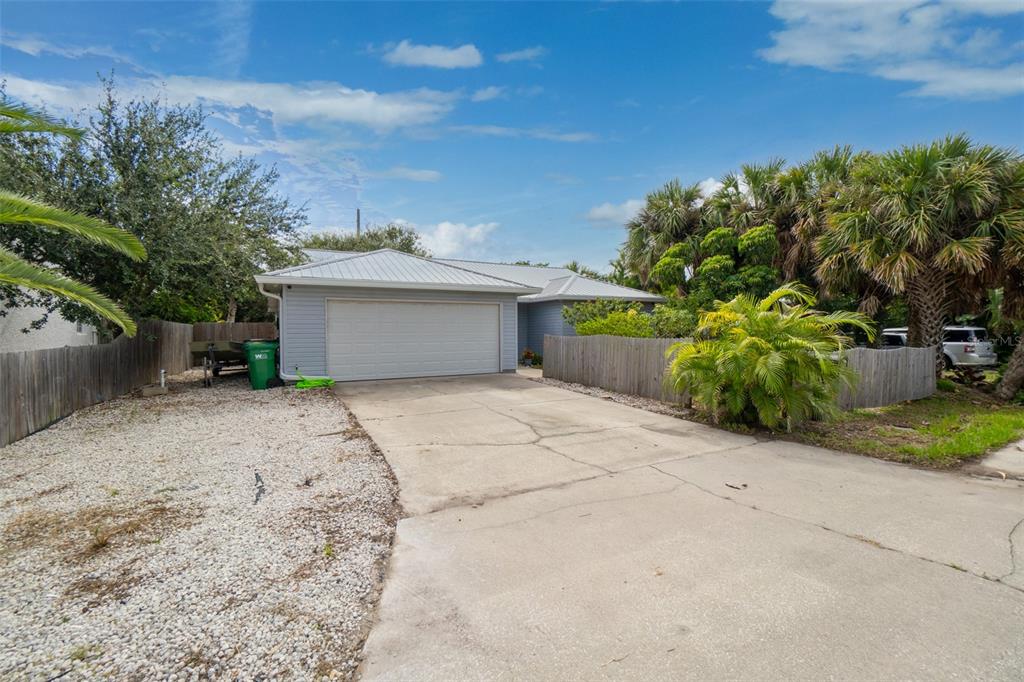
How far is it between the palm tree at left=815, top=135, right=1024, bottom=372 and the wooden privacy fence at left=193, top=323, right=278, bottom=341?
59.8 feet

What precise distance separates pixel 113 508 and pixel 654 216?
1900 cm

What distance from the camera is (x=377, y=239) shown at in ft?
110

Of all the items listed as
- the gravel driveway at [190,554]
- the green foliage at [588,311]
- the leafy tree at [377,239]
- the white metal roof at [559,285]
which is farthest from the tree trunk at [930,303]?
the leafy tree at [377,239]

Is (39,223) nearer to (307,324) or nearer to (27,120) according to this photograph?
(27,120)

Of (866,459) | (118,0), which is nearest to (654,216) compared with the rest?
(866,459)

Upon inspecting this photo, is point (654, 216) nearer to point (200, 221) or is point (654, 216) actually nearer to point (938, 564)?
point (200, 221)

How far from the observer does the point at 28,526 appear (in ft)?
12.2

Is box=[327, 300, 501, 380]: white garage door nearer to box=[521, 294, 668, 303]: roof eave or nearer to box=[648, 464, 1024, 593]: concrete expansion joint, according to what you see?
box=[521, 294, 668, 303]: roof eave

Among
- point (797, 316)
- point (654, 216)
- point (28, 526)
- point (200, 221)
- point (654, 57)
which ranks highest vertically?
point (654, 57)

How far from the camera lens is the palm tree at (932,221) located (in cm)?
929

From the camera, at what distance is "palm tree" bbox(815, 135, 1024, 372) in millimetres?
9289

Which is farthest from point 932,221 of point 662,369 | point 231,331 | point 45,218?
point 231,331

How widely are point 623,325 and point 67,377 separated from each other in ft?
34.3

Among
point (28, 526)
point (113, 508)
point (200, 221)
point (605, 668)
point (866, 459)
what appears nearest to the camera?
point (605, 668)
